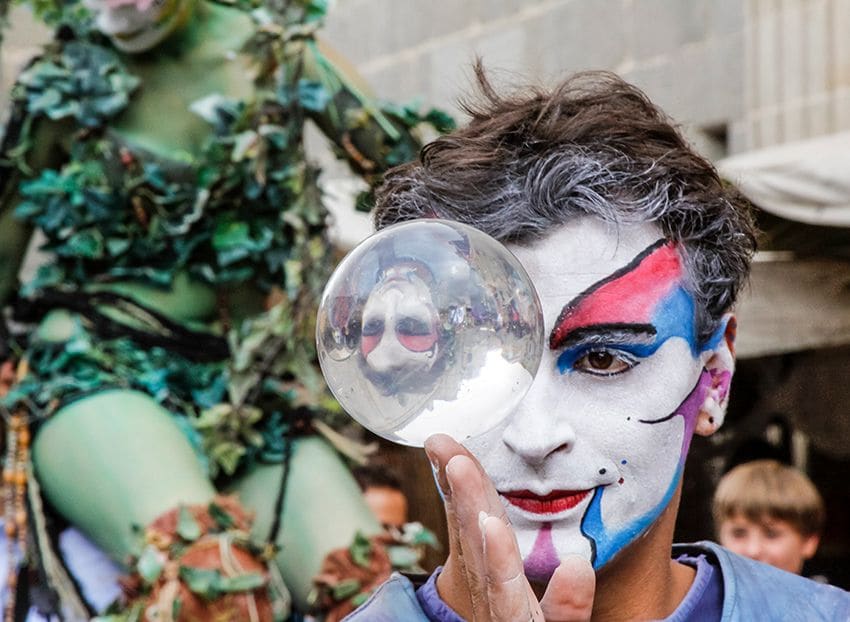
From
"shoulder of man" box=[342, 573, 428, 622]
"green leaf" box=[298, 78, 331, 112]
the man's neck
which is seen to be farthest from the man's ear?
"green leaf" box=[298, 78, 331, 112]

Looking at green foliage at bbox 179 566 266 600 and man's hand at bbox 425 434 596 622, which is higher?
man's hand at bbox 425 434 596 622

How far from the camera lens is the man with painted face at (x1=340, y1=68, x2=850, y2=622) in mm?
2027

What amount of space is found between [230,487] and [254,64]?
2.94 feet

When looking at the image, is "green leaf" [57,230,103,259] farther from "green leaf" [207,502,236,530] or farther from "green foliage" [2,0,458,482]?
"green leaf" [207,502,236,530]

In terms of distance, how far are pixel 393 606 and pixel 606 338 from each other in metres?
0.44

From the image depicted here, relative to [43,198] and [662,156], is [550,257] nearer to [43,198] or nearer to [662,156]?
[662,156]

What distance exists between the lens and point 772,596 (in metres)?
2.18

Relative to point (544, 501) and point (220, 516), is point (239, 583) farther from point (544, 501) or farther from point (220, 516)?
point (544, 501)

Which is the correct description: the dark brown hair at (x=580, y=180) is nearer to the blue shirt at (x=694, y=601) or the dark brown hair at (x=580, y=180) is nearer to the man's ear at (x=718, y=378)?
the man's ear at (x=718, y=378)

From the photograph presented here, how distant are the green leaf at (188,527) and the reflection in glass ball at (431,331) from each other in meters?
1.41

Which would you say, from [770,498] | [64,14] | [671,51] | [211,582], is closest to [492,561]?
[211,582]

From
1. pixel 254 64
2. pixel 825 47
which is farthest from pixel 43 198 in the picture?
pixel 825 47

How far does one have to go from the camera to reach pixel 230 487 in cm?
354

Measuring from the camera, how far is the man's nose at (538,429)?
198cm
